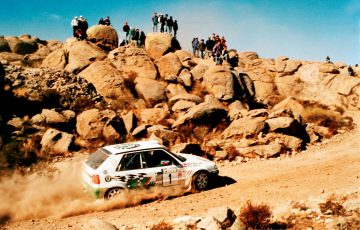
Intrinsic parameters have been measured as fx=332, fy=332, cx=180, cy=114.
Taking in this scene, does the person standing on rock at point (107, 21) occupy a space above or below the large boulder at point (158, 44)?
above

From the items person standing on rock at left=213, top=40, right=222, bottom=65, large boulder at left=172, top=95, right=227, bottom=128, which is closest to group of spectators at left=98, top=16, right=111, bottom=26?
person standing on rock at left=213, top=40, right=222, bottom=65

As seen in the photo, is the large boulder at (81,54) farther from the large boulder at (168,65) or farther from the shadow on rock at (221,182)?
the shadow on rock at (221,182)

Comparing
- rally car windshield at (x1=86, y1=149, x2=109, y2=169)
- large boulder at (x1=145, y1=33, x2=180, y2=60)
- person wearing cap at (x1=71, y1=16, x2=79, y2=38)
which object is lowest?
rally car windshield at (x1=86, y1=149, x2=109, y2=169)

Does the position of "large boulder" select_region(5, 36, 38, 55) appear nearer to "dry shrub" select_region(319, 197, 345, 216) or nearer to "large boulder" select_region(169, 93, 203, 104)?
"large boulder" select_region(169, 93, 203, 104)

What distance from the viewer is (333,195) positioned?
9297 millimetres

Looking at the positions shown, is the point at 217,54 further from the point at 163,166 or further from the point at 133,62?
the point at 163,166

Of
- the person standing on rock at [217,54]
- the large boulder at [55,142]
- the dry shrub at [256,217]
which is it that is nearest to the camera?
the dry shrub at [256,217]

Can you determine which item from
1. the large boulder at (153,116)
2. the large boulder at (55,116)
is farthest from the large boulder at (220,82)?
the large boulder at (55,116)

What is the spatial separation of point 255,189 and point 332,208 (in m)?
3.11

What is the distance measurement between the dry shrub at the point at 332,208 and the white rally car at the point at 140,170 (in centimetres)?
373

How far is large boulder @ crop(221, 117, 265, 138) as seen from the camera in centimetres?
1694

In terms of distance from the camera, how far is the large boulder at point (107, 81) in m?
22.4

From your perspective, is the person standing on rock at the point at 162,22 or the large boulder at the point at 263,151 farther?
the person standing on rock at the point at 162,22

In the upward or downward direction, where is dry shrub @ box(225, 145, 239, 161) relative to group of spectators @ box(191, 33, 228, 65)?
downward
